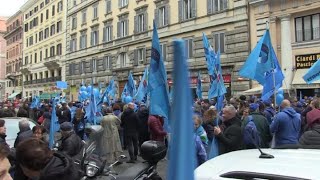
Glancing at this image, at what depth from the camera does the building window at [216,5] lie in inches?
1013

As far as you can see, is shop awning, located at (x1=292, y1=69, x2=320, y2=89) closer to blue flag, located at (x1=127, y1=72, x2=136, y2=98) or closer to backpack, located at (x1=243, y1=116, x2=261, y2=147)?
blue flag, located at (x1=127, y1=72, x2=136, y2=98)

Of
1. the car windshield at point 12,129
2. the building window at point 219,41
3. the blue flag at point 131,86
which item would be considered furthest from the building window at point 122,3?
the car windshield at point 12,129

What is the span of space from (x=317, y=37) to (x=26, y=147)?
20642 millimetres

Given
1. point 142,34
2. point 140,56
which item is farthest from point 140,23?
point 140,56

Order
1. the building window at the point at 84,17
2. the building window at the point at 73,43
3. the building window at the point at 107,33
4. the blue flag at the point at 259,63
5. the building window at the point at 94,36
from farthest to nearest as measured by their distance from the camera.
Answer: the building window at the point at 73,43 < the building window at the point at 84,17 < the building window at the point at 94,36 < the building window at the point at 107,33 < the blue flag at the point at 259,63

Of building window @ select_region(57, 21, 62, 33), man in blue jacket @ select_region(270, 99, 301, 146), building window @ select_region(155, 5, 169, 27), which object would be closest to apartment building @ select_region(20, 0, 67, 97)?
building window @ select_region(57, 21, 62, 33)

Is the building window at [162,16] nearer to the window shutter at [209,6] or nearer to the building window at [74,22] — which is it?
the window shutter at [209,6]

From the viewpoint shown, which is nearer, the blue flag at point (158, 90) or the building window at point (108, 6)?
the blue flag at point (158, 90)

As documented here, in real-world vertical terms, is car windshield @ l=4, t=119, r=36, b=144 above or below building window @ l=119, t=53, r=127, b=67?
below

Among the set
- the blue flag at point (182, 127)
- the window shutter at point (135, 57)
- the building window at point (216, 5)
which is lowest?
the blue flag at point (182, 127)

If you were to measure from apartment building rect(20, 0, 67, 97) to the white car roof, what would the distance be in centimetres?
4276

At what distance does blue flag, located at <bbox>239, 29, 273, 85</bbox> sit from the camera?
9555mm

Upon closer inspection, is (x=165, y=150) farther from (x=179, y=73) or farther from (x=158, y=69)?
(x=179, y=73)

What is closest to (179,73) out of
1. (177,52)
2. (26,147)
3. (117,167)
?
(177,52)
